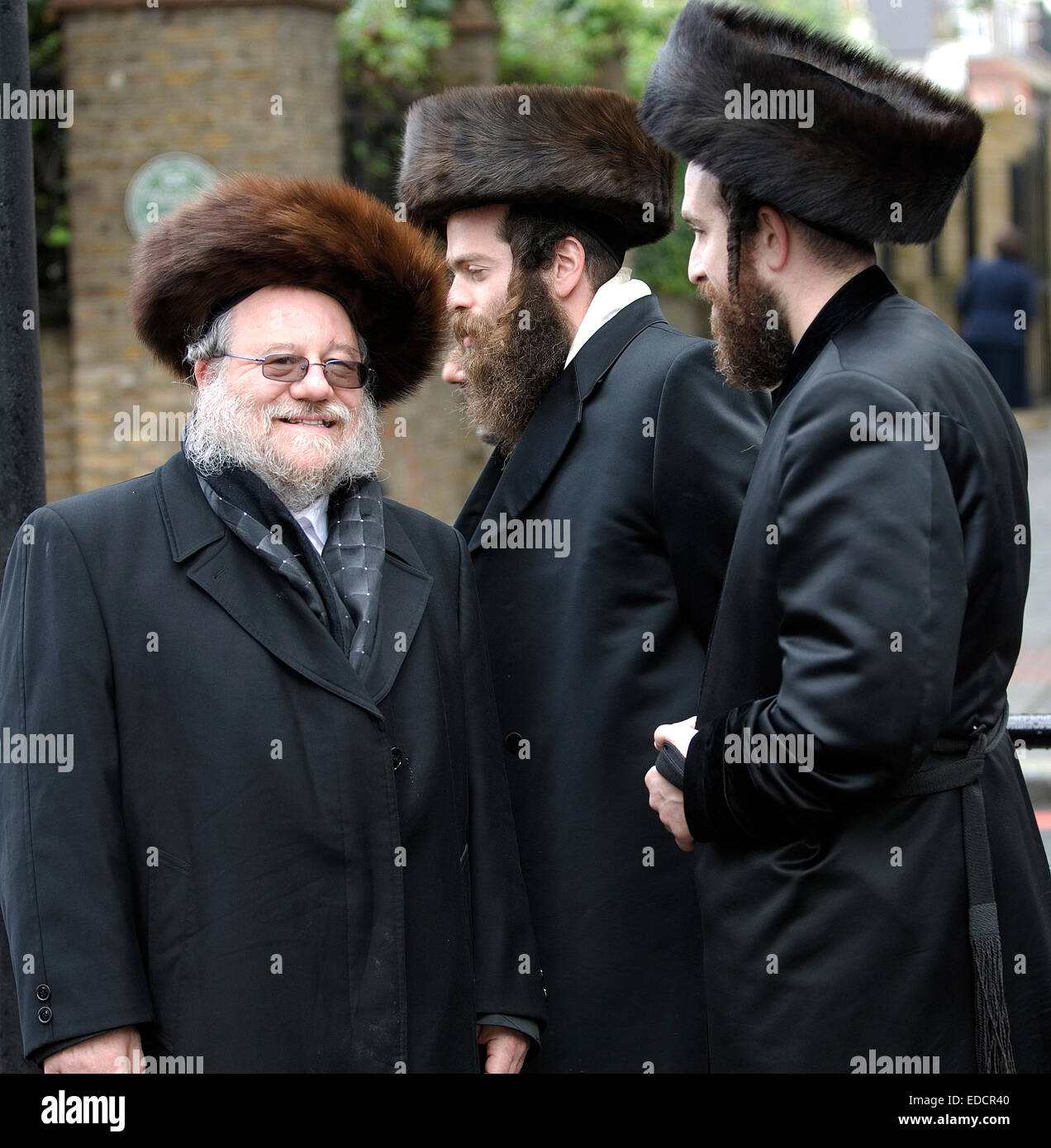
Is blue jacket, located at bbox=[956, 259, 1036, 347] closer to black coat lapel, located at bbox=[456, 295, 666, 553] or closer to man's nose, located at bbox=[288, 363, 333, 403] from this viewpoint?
black coat lapel, located at bbox=[456, 295, 666, 553]

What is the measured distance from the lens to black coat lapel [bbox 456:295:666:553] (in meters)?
3.45

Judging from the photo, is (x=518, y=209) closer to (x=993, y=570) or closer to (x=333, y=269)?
(x=333, y=269)

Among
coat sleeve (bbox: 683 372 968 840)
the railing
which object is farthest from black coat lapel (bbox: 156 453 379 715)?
the railing

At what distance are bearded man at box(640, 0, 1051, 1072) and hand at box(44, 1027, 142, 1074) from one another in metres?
0.97

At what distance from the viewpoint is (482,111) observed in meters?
3.64

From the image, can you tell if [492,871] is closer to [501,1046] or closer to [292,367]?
[501,1046]

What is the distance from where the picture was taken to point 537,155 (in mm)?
3566

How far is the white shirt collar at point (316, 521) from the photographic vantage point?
3027mm

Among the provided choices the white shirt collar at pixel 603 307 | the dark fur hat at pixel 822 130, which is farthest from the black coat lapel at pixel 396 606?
the dark fur hat at pixel 822 130

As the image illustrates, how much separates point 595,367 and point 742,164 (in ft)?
3.08

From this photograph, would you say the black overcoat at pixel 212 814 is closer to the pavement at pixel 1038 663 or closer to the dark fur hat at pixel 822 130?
the dark fur hat at pixel 822 130

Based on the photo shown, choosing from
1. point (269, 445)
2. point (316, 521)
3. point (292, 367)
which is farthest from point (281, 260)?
point (316, 521)

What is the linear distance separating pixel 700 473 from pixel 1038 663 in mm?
6105
